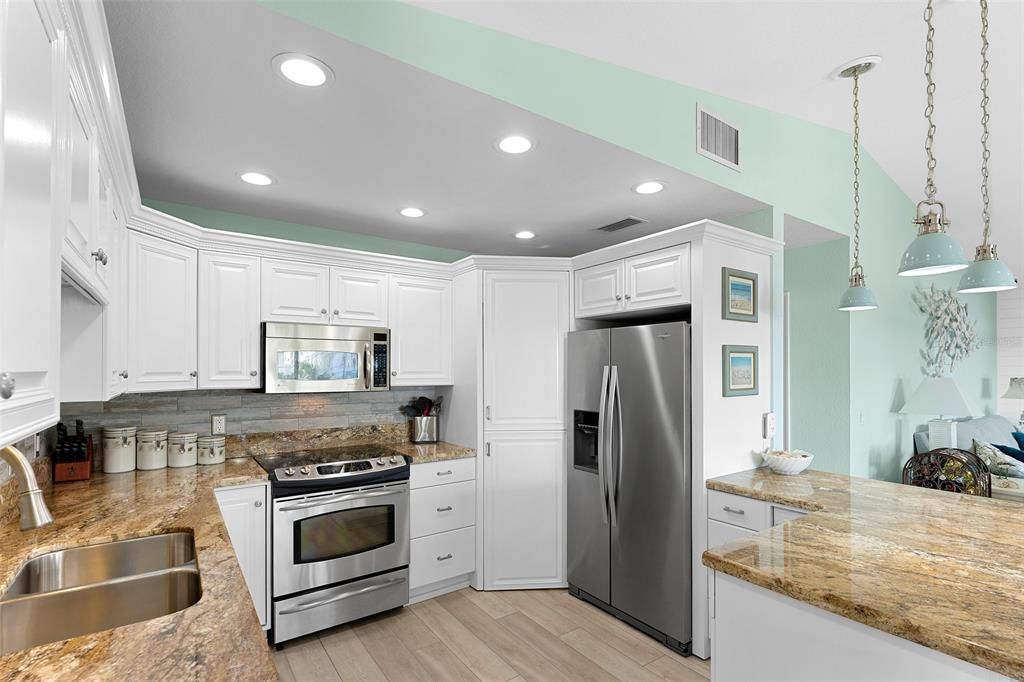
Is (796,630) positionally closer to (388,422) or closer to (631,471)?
(631,471)

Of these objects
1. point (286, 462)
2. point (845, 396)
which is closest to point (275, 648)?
point (286, 462)

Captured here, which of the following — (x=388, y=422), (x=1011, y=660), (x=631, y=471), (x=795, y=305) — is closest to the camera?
(x=1011, y=660)

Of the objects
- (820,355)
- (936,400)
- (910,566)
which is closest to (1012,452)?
(936,400)

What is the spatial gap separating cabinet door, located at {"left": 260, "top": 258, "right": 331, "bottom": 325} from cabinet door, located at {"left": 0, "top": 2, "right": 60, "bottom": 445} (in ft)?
6.80

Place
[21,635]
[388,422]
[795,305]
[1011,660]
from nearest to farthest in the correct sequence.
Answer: [1011,660], [21,635], [388,422], [795,305]

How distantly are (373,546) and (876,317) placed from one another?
4228 millimetres

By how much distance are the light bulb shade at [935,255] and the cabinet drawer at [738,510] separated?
1219 millimetres

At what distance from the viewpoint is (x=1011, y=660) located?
3.32ft

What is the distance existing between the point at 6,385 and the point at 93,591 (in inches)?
37.8

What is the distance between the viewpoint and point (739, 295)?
9.46 feet

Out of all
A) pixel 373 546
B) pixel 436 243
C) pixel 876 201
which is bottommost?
pixel 373 546

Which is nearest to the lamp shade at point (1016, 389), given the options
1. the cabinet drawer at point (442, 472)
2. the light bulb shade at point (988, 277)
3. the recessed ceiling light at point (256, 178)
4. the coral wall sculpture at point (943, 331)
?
the coral wall sculpture at point (943, 331)

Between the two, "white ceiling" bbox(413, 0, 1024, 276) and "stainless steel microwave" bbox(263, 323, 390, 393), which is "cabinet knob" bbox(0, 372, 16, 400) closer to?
"white ceiling" bbox(413, 0, 1024, 276)

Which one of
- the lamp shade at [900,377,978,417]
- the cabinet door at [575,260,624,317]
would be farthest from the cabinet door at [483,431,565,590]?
the lamp shade at [900,377,978,417]
